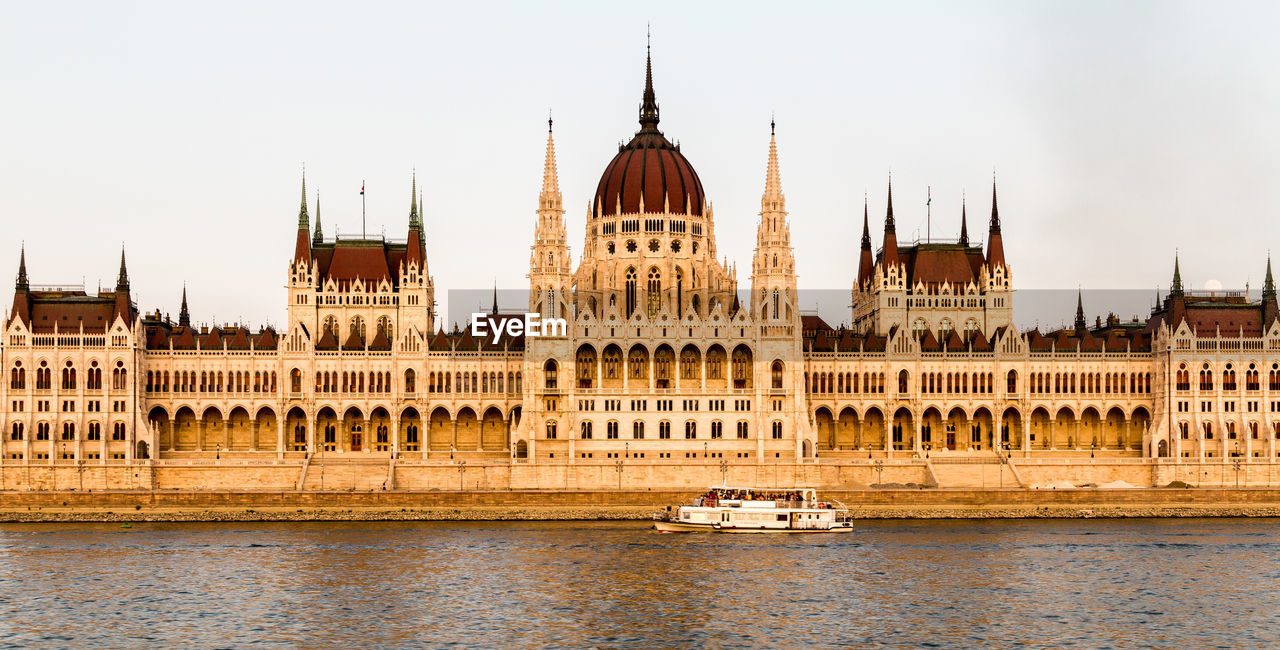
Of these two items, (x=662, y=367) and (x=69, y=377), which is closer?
(x=69, y=377)

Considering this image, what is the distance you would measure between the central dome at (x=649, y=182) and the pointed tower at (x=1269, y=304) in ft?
154

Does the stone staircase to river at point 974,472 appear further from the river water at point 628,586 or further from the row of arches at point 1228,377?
the river water at point 628,586

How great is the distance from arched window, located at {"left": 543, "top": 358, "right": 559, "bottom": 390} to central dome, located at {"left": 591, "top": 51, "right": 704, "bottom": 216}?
17825 millimetres

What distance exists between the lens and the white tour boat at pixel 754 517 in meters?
112

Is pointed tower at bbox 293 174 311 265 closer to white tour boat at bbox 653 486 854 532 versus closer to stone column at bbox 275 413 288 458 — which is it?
stone column at bbox 275 413 288 458

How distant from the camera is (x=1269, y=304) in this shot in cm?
14475

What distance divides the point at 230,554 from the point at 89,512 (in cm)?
2267

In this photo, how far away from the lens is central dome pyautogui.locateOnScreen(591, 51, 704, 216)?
14975 cm

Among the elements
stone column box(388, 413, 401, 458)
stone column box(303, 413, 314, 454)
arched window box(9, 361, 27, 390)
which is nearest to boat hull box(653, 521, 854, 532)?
stone column box(388, 413, 401, 458)

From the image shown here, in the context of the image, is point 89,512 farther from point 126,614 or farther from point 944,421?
point 944,421

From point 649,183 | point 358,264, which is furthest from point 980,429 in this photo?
point 358,264

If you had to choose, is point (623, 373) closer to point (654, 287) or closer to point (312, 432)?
point (654, 287)

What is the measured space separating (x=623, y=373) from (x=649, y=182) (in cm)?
1961

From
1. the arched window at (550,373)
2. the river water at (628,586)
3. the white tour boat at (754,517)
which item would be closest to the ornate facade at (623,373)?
the arched window at (550,373)
